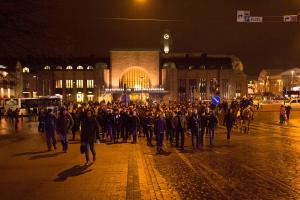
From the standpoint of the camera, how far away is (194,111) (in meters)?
21.6

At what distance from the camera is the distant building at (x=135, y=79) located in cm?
12275

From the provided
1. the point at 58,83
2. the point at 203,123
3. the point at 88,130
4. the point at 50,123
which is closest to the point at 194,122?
the point at 203,123

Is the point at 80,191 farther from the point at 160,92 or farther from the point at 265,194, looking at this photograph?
the point at 160,92

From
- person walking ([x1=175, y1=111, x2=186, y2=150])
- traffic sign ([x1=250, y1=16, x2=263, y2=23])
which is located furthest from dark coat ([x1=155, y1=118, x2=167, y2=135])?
traffic sign ([x1=250, y1=16, x2=263, y2=23])

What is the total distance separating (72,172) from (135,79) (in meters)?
114

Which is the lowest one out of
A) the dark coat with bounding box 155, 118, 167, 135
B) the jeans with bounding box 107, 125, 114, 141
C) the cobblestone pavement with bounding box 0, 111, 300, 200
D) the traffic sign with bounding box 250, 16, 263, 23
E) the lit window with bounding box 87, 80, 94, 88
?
the cobblestone pavement with bounding box 0, 111, 300, 200

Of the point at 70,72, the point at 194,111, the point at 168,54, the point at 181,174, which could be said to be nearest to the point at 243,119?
the point at 194,111

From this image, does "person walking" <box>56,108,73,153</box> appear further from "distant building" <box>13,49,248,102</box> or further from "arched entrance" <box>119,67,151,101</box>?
"arched entrance" <box>119,67,151,101</box>

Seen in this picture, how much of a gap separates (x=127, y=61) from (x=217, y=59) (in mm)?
27632

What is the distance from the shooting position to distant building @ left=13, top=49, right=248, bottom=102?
123 meters

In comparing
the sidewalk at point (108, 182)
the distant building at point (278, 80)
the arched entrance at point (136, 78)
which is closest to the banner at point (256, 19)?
the sidewalk at point (108, 182)

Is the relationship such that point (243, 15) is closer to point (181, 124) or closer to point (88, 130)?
point (181, 124)

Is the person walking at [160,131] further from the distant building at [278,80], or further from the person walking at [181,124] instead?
the distant building at [278,80]

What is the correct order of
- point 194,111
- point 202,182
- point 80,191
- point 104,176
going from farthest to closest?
point 194,111, point 104,176, point 202,182, point 80,191
